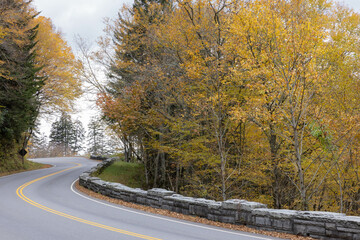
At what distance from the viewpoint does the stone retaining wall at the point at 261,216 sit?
247 inches

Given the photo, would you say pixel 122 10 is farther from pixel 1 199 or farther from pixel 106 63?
pixel 1 199

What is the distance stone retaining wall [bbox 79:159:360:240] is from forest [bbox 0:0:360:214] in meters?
2.62

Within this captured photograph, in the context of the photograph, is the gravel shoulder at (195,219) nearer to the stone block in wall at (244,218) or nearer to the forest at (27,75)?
the stone block in wall at (244,218)

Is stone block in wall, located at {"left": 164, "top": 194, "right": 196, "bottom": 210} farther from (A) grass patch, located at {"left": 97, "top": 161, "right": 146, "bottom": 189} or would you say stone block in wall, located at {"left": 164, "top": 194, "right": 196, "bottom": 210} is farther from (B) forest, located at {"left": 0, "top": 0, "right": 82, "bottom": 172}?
(B) forest, located at {"left": 0, "top": 0, "right": 82, "bottom": 172}

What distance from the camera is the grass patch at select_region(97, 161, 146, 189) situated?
902 inches

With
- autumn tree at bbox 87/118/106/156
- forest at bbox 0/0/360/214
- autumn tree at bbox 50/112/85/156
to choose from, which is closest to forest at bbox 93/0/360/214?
forest at bbox 0/0/360/214

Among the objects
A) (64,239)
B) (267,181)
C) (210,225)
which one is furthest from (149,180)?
(64,239)

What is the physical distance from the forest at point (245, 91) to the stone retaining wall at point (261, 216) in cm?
262

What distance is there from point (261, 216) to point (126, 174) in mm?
18458

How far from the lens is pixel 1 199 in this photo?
1204cm

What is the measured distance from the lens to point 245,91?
14156mm

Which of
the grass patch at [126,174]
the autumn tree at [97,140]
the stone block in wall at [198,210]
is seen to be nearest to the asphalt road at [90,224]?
the stone block in wall at [198,210]

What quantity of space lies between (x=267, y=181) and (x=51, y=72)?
22.8m

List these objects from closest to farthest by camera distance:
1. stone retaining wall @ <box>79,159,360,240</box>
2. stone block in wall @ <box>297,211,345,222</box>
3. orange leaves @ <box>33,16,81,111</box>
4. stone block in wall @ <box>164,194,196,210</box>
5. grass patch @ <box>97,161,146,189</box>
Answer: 1. stone retaining wall @ <box>79,159,360,240</box>
2. stone block in wall @ <box>297,211,345,222</box>
3. stone block in wall @ <box>164,194,196,210</box>
4. grass patch @ <box>97,161,146,189</box>
5. orange leaves @ <box>33,16,81,111</box>
